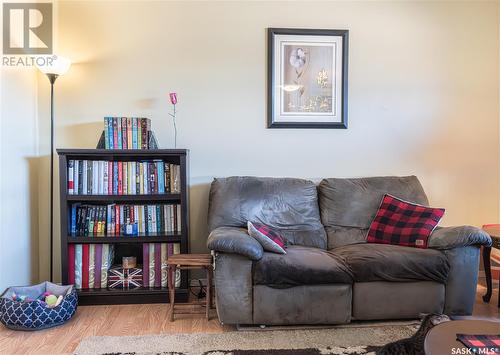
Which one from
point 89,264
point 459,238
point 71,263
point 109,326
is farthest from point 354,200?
point 71,263

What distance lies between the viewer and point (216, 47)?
11.0 feet

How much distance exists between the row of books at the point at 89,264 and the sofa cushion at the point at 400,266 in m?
1.79

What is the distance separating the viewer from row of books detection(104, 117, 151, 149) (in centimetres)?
296

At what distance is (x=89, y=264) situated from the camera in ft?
9.78

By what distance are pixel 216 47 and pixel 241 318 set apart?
2.18 metres

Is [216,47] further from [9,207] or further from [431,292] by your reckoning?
[431,292]

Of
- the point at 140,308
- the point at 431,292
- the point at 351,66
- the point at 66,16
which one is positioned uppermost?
the point at 66,16

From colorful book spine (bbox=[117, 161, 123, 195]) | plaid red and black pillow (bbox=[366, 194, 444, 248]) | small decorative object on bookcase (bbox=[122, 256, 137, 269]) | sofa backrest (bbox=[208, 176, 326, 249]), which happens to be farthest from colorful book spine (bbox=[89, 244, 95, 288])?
plaid red and black pillow (bbox=[366, 194, 444, 248])

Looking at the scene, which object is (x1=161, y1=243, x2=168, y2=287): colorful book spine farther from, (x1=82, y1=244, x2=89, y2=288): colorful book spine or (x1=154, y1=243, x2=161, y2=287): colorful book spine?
(x1=82, y1=244, x2=89, y2=288): colorful book spine

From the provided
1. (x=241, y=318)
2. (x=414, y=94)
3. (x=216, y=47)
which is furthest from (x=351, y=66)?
(x=241, y=318)

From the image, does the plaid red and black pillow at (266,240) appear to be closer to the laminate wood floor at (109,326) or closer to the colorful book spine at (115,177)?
A: the laminate wood floor at (109,326)

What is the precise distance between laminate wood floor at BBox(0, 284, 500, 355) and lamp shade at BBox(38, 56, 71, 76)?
5.86 feet

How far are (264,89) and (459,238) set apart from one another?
1875mm

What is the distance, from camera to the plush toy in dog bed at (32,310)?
2443 millimetres
